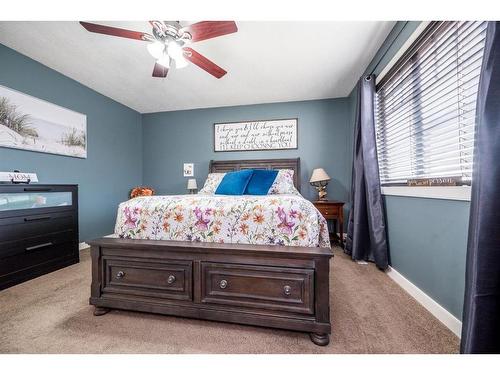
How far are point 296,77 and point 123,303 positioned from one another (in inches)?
121

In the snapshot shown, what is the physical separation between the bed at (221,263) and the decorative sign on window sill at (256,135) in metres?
2.35

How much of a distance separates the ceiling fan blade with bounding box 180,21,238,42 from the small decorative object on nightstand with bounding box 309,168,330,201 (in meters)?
2.29

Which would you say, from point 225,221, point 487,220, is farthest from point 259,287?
point 487,220

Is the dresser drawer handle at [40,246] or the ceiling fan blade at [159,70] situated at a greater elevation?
the ceiling fan blade at [159,70]

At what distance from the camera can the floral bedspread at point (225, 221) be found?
4.52ft

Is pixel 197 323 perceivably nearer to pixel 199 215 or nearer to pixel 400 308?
pixel 199 215

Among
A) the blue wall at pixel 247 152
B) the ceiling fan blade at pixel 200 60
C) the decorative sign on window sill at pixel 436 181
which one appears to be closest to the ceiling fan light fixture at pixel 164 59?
the ceiling fan blade at pixel 200 60

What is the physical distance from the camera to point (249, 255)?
1.31 meters

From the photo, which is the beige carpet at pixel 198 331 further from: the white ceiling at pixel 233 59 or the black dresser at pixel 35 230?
the white ceiling at pixel 233 59

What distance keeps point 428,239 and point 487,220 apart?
865 mm

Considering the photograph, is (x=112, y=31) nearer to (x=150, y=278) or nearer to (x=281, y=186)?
(x=150, y=278)

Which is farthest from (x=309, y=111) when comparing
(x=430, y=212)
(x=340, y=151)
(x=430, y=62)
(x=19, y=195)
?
(x=19, y=195)

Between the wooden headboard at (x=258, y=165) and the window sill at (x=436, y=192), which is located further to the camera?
the wooden headboard at (x=258, y=165)

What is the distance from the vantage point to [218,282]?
1.36 m
